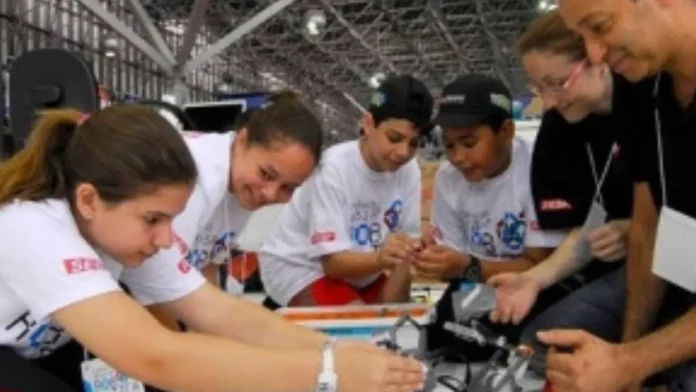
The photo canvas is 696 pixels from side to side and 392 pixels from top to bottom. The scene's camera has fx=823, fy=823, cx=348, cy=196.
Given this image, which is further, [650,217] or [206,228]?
[206,228]

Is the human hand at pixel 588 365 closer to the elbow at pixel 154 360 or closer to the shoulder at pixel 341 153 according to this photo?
the elbow at pixel 154 360

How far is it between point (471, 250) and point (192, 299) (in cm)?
91

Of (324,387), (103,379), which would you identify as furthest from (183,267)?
(324,387)

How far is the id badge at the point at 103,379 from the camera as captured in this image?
4.28ft

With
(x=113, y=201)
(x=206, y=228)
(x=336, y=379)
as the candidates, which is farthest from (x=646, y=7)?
(x=206, y=228)

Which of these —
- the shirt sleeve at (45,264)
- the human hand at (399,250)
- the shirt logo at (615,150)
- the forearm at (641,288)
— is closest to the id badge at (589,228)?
the shirt logo at (615,150)

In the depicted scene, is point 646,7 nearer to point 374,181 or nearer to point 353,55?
point 374,181

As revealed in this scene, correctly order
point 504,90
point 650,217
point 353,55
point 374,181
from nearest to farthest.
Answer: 1. point 650,217
2. point 504,90
3. point 374,181
4. point 353,55

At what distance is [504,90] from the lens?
208 cm

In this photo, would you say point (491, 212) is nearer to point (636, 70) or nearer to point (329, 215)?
point (329, 215)

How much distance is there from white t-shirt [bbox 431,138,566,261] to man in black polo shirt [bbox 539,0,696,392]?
0.51 meters

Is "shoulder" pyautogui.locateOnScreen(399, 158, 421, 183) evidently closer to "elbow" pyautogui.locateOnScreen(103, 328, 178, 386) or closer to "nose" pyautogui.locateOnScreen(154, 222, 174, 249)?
"nose" pyautogui.locateOnScreen(154, 222, 174, 249)

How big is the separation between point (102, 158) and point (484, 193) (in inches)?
45.8

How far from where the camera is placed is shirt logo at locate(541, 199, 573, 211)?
1.82 meters
